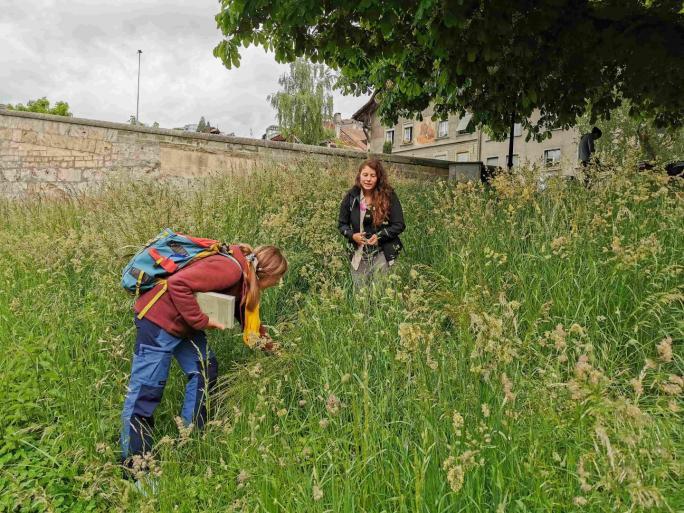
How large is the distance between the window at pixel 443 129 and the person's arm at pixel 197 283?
3788 cm

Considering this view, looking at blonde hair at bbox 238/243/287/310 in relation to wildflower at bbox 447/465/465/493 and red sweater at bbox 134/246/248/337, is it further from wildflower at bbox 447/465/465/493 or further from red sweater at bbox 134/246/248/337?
wildflower at bbox 447/465/465/493

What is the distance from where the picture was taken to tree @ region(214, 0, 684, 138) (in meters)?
5.39

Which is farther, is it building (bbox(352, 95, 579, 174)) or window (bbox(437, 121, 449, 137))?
window (bbox(437, 121, 449, 137))

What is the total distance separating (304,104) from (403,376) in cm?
3871

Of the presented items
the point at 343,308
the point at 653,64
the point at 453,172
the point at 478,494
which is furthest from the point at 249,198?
the point at 453,172

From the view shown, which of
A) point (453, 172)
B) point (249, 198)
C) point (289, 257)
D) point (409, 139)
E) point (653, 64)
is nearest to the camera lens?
point (289, 257)

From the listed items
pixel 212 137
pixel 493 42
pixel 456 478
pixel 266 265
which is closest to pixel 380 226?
pixel 266 265

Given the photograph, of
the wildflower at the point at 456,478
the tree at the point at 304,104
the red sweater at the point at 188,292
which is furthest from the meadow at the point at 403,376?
the tree at the point at 304,104

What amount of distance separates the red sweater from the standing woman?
1612 millimetres

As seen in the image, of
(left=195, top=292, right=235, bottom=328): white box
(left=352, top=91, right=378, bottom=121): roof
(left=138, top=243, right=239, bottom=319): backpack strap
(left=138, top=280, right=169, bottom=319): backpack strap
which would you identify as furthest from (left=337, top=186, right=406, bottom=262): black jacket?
(left=352, top=91, right=378, bottom=121): roof

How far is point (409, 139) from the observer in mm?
43031

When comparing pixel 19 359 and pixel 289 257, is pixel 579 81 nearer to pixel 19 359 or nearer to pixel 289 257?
pixel 289 257

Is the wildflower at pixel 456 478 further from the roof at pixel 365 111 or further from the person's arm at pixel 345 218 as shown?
the roof at pixel 365 111

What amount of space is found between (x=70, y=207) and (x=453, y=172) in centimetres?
949
